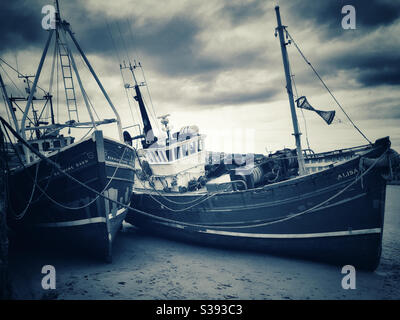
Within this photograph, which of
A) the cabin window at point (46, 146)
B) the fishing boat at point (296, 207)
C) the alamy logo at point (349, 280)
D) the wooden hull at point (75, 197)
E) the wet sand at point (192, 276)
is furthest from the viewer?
the cabin window at point (46, 146)

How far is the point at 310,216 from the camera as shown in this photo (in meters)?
6.93

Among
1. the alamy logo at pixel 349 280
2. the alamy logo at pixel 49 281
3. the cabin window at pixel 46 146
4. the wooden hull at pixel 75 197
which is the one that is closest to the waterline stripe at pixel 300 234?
the alamy logo at pixel 349 280

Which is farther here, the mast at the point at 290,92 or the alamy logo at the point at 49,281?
the mast at the point at 290,92

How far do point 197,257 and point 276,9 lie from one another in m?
9.07

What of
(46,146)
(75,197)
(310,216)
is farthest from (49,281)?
(310,216)

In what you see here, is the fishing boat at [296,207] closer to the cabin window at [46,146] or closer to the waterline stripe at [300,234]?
the waterline stripe at [300,234]

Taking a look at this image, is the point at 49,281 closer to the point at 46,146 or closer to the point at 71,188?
the point at 71,188

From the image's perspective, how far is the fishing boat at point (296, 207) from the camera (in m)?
6.25

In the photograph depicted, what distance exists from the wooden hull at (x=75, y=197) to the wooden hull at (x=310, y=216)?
11.1 ft

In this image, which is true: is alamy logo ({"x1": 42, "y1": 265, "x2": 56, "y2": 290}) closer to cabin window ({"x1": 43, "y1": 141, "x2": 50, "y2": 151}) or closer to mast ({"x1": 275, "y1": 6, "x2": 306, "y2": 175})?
cabin window ({"x1": 43, "y1": 141, "x2": 50, "y2": 151})

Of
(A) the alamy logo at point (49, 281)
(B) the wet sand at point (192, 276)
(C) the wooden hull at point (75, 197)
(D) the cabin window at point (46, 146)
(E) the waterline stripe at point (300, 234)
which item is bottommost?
(B) the wet sand at point (192, 276)

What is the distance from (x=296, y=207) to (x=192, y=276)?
3895 mm

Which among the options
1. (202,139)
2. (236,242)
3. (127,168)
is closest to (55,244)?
(127,168)
